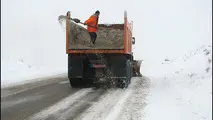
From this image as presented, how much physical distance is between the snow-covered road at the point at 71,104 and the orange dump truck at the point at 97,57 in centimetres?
80

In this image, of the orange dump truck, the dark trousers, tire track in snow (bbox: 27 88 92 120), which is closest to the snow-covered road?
tire track in snow (bbox: 27 88 92 120)

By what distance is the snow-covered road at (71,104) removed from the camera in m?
Result: 8.53

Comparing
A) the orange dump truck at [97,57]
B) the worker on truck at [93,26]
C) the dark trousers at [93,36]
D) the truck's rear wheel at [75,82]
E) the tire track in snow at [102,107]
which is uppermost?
the worker on truck at [93,26]

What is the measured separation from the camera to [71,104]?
10211 mm

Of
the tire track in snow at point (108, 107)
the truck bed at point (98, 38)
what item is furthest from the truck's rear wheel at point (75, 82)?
the tire track in snow at point (108, 107)

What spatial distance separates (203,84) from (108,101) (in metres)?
3.79

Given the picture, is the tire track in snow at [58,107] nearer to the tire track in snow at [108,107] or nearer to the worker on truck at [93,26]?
the tire track in snow at [108,107]

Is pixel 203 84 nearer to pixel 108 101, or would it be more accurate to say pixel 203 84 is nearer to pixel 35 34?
pixel 108 101

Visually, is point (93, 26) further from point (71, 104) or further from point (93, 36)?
point (71, 104)

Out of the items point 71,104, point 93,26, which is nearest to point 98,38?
point 93,26

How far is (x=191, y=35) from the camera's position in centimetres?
5662

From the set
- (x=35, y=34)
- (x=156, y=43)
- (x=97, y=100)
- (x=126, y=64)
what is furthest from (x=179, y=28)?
(x=97, y=100)

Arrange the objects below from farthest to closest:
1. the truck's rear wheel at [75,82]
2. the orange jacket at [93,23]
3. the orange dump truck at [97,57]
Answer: the orange jacket at [93,23], the truck's rear wheel at [75,82], the orange dump truck at [97,57]

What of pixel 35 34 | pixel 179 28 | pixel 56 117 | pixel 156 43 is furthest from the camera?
pixel 179 28
